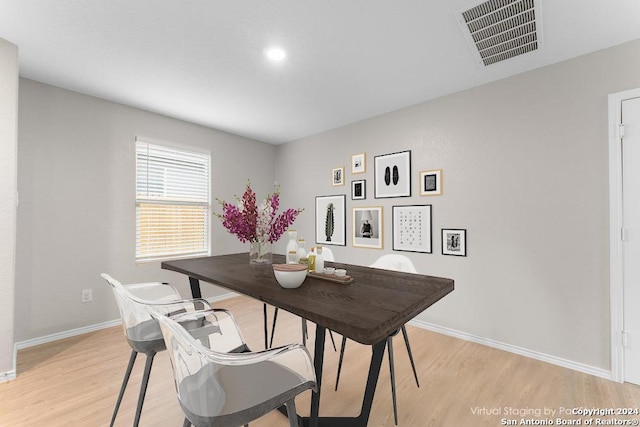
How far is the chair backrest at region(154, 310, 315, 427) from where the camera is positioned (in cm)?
90

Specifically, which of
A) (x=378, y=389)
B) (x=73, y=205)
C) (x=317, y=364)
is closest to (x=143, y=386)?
(x=317, y=364)

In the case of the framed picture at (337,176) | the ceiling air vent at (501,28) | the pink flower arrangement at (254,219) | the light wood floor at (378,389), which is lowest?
the light wood floor at (378,389)

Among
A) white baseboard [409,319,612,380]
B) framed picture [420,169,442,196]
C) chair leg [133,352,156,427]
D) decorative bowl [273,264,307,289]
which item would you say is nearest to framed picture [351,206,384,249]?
framed picture [420,169,442,196]

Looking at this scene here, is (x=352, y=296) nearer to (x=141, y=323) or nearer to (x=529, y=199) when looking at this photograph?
(x=141, y=323)

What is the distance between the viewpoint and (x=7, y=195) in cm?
217

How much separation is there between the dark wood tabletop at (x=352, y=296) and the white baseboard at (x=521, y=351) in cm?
169

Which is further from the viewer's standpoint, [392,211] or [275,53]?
[392,211]

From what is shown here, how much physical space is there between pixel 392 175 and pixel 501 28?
1724 mm

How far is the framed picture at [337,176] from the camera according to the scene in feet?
13.0

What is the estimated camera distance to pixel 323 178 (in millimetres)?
4238

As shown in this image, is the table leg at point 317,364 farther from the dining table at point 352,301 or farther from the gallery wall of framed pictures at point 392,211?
the gallery wall of framed pictures at point 392,211

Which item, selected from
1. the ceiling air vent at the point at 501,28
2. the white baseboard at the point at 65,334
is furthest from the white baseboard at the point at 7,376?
the ceiling air vent at the point at 501,28

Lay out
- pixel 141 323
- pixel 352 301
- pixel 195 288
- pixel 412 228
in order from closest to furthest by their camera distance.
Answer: pixel 352 301, pixel 141 323, pixel 195 288, pixel 412 228

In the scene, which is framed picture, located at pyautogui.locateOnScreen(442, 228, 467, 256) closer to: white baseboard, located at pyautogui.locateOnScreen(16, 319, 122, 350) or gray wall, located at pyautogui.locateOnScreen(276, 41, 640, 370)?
gray wall, located at pyautogui.locateOnScreen(276, 41, 640, 370)
